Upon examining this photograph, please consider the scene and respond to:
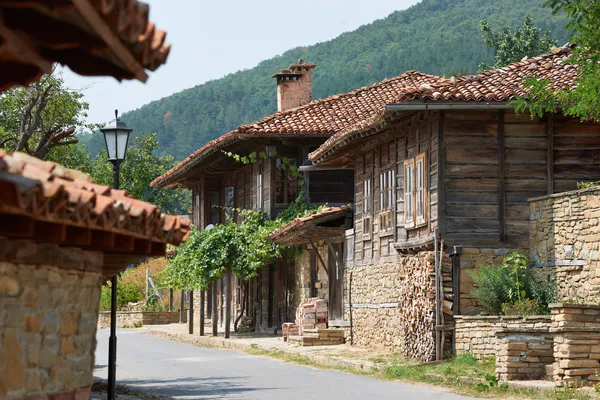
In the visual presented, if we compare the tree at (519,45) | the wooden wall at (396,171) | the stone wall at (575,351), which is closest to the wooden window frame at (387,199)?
the wooden wall at (396,171)

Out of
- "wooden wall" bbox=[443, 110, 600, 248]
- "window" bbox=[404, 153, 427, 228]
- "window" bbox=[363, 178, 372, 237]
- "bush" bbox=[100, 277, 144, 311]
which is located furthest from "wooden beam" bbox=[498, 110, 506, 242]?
"bush" bbox=[100, 277, 144, 311]

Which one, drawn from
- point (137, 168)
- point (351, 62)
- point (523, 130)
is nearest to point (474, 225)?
point (523, 130)

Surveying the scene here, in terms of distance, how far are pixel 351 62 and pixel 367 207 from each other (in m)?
95.2

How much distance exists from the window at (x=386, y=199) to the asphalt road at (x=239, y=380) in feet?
12.4

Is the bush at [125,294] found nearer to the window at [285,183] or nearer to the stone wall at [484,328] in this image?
the window at [285,183]

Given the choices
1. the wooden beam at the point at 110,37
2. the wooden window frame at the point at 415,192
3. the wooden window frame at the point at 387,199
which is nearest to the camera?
the wooden beam at the point at 110,37

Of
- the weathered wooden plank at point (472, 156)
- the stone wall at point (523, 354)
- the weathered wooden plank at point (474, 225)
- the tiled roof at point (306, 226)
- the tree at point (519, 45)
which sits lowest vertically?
the stone wall at point (523, 354)

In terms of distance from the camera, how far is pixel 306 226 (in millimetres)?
26688

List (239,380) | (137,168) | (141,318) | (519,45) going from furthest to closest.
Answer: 1. (137,168)
2. (519,45)
3. (141,318)
4. (239,380)

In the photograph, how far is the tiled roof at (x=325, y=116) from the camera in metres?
30.9

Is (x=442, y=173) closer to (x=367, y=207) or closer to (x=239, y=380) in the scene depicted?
(x=239, y=380)

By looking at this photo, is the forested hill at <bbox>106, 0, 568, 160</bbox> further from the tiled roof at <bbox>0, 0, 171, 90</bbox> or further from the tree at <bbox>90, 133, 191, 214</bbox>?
the tiled roof at <bbox>0, 0, 171, 90</bbox>

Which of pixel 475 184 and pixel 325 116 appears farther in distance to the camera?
pixel 325 116

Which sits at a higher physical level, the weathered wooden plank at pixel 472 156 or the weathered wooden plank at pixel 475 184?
the weathered wooden plank at pixel 472 156
